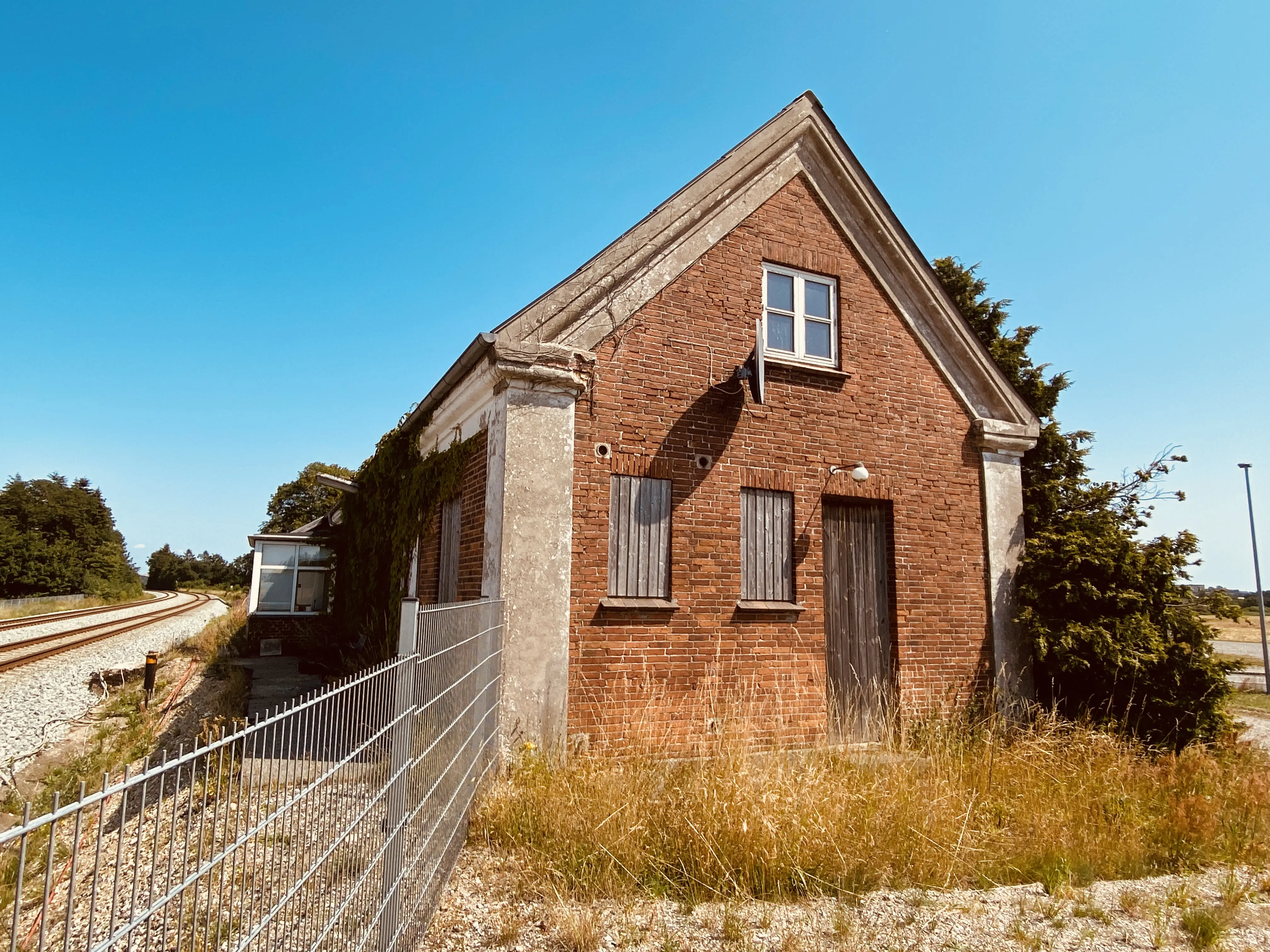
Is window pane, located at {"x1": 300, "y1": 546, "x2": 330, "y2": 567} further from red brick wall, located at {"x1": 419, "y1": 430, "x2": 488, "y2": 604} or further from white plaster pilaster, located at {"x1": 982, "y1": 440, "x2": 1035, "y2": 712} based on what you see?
white plaster pilaster, located at {"x1": 982, "y1": 440, "x2": 1035, "y2": 712}

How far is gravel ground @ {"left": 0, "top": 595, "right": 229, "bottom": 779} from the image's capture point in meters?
10.9

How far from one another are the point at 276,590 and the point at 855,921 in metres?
16.9

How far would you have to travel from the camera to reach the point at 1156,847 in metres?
5.61

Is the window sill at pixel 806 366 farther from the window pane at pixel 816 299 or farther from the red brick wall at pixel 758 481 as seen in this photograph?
the window pane at pixel 816 299

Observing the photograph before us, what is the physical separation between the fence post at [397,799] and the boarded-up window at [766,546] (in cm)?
511

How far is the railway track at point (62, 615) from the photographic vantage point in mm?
27266

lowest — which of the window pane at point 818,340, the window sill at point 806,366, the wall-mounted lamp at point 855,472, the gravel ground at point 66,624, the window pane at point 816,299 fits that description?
the gravel ground at point 66,624

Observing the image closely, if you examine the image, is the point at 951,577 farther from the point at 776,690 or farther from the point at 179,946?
the point at 179,946

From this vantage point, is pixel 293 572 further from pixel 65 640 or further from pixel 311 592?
pixel 65 640

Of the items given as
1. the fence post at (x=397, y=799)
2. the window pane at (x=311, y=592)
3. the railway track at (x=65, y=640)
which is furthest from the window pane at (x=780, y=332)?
the railway track at (x=65, y=640)

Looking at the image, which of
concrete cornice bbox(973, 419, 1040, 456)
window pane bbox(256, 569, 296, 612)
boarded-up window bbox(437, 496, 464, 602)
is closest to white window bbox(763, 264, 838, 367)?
concrete cornice bbox(973, 419, 1040, 456)

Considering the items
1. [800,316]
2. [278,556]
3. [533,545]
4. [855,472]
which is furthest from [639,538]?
[278,556]

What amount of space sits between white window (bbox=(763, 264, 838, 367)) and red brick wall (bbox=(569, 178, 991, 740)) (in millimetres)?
135

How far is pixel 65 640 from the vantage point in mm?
22172
